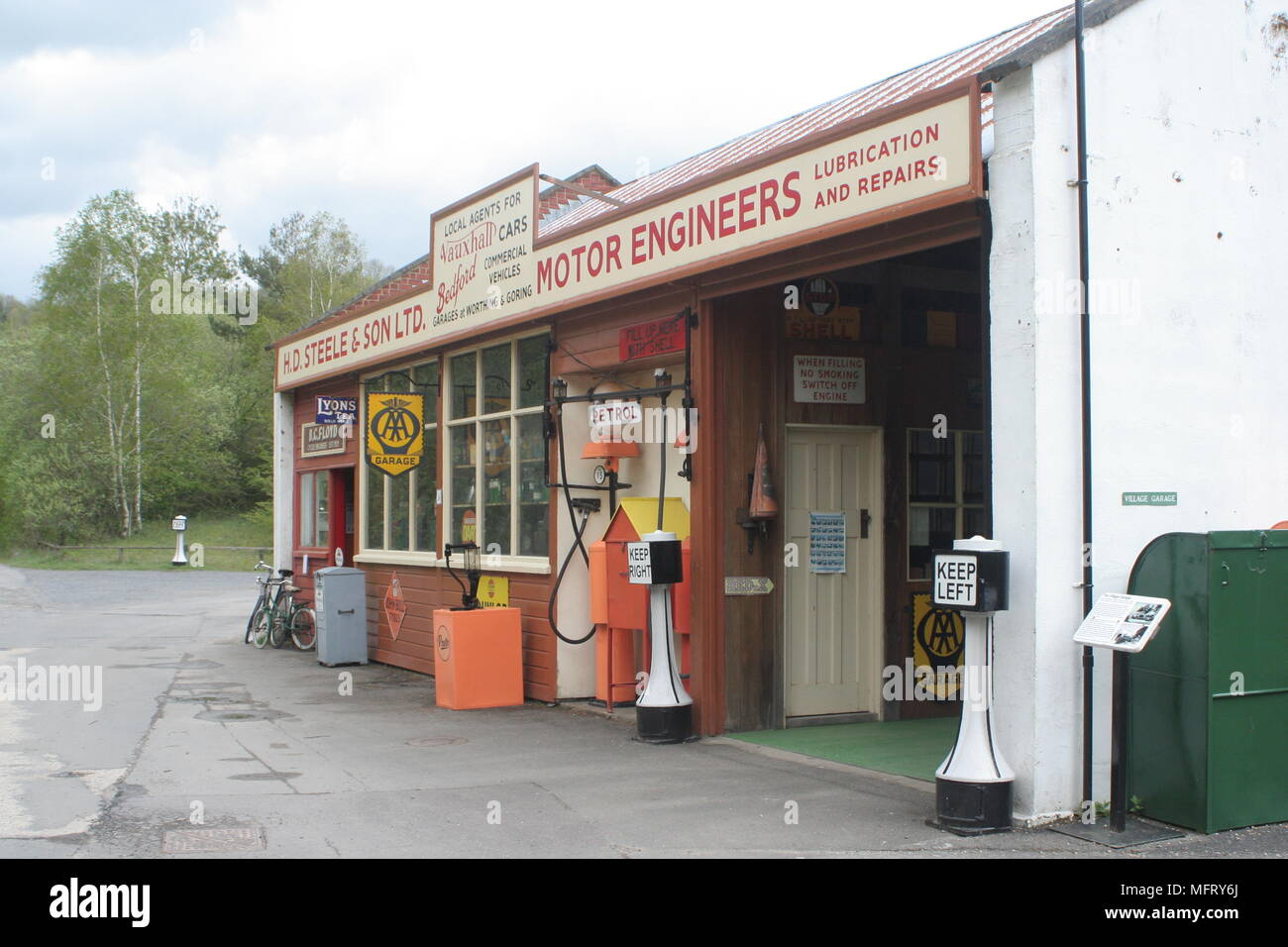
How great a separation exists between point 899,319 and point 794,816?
4.80m

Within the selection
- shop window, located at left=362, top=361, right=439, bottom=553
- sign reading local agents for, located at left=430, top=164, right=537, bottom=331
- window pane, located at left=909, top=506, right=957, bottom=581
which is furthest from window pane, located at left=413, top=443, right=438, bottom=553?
window pane, located at left=909, top=506, right=957, bottom=581

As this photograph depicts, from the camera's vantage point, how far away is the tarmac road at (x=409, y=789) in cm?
636

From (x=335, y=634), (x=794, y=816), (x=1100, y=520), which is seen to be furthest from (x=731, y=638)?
(x=335, y=634)

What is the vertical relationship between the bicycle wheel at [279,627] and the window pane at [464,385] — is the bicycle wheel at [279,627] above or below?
below

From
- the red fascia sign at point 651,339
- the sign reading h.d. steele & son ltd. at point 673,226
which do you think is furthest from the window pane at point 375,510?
the red fascia sign at point 651,339

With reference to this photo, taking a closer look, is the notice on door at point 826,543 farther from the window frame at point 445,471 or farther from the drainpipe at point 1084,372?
the drainpipe at point 1084,372

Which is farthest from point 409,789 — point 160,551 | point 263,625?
point 160,551

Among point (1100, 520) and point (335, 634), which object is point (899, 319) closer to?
point (1100, 520)

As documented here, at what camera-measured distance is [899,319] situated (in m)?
10.3

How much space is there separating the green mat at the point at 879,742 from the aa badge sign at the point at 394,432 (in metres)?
5.95

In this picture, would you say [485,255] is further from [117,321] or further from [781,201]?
[117,321]

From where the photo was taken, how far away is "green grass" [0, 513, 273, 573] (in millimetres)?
38844
